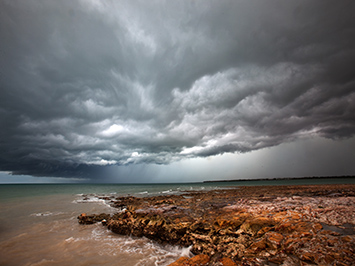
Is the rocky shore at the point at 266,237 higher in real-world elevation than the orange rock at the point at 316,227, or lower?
lower

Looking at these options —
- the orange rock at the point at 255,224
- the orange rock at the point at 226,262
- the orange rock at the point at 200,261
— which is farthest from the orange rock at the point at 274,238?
the orange rock at the point at 200,261

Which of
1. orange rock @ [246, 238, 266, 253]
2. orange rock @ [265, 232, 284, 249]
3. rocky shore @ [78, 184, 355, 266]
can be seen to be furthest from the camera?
orange rock @ [265, 232, 284, 249]

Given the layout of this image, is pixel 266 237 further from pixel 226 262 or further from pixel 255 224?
pixel 226 262

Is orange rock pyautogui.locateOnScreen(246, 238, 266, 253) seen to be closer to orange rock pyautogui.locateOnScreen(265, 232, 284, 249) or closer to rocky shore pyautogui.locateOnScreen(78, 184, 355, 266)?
rocky shore pyautogui.locateOnScreen(78, 184, 355, 266)

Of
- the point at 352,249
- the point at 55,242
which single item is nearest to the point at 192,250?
the point at 352,249

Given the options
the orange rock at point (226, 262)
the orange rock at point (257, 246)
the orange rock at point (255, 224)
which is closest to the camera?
the orange rock at point (226, 262)

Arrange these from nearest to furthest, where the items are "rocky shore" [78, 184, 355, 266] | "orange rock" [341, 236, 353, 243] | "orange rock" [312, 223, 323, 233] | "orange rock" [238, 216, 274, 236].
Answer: "rocky shore" [78, 184, 355, 266], "orange rock" [341, 236, 353, 243], "orange rock" [312, 223, 323, 233], "orange rock" [238, 216, 274, 236]

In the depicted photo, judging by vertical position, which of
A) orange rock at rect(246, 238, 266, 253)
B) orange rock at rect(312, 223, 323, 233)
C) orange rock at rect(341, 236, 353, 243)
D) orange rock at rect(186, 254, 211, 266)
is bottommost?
orange rock at rect(186, 254, 211, 266)

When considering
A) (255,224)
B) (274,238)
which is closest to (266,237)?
(274,238)

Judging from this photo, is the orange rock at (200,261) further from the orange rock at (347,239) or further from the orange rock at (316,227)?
the orange rock at (347,239)

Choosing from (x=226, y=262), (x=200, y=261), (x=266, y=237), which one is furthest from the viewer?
(x=266, y=237)

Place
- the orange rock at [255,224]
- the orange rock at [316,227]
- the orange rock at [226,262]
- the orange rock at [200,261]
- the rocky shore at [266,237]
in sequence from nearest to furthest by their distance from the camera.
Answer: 1. the rocky shore at [266,237]
2. the orange rock at [226,262]
3. the orange rock at [200,261]
4. the orange rock at [316,227]
5. the orange rock at [255,224]

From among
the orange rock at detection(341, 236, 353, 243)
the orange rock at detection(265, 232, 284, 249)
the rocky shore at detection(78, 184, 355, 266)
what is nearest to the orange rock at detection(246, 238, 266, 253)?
the rocky shore at detection(78, 184, 355, 266)

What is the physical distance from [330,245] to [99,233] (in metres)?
16.4
